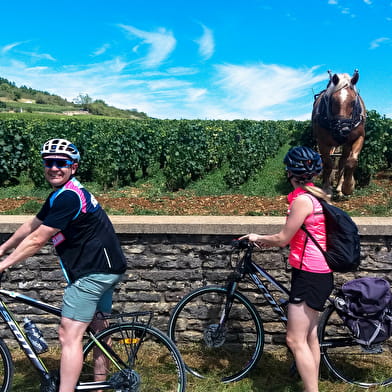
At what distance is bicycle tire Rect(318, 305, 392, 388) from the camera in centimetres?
353

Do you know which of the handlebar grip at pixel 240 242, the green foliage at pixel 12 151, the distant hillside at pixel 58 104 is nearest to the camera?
the handlebar grip at pixel 240 242

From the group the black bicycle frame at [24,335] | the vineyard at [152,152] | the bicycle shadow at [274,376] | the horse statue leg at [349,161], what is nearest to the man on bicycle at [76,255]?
the black bicycle frame at [24,335]

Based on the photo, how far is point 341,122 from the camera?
707 cm

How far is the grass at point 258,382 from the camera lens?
11.6 feet

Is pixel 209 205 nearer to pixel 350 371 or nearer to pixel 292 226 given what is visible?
pixel 350 371

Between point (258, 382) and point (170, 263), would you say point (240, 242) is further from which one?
point (258, 382)

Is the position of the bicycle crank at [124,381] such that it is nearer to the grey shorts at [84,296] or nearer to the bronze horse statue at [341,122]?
the grey shorts at [84,296]

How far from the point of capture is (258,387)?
359 cm

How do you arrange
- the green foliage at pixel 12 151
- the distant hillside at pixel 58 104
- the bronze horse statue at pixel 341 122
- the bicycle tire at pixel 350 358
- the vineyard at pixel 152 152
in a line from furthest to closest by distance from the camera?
the distant hillside at pixel 58 104
the green foliage at pixel 12 151
the vineyard at pixel 152 152
the bronze horse statue at pixel 341 122
the bicycle tire at pixel 350 358

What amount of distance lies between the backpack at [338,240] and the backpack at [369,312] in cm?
52

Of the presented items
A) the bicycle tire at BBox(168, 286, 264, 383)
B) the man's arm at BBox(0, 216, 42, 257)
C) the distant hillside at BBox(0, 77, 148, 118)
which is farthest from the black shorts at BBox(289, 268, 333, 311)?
the distant hillside at BBox(0, 77, 148, 118)

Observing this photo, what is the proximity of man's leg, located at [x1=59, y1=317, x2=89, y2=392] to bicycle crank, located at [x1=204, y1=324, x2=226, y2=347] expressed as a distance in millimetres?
1341

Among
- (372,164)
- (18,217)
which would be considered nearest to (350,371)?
(18,217)

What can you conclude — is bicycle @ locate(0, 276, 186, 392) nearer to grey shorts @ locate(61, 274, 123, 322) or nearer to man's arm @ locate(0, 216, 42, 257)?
grey shorts @ locate(61, 274, 123, 322)
